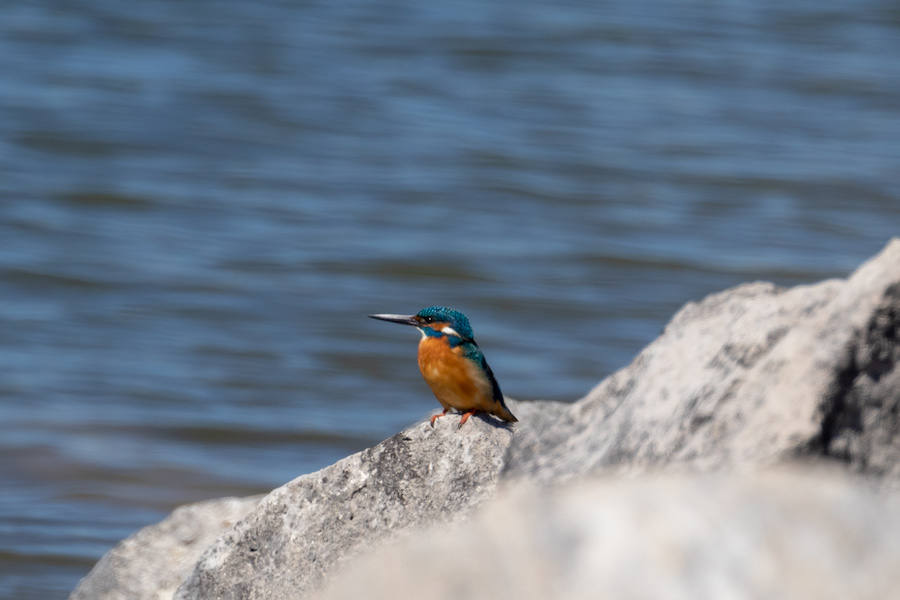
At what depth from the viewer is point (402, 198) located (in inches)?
360

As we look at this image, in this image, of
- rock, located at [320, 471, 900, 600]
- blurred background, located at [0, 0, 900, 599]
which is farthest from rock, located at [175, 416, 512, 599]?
blurred background, located at [0, 0, 900, 599]

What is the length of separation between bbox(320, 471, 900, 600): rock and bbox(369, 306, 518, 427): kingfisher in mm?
1213

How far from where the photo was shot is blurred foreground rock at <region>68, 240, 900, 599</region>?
1249mm

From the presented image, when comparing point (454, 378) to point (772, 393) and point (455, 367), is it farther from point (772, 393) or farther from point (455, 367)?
point (772, 393)

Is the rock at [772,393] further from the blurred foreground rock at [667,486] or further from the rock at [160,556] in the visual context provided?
the rock at [160,556]

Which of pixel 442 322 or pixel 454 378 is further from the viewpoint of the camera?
pixel 442 322

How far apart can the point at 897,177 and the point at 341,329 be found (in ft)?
17.0

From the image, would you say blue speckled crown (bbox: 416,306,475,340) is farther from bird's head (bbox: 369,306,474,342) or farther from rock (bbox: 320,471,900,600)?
rock (bbox: 320,471,900,600)

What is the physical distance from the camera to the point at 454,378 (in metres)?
2.75

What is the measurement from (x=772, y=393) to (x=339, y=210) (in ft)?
24.2

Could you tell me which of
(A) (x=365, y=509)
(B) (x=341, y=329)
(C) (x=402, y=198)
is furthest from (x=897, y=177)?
(A) (x=365, y=509)

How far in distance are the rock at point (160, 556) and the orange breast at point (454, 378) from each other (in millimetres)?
924

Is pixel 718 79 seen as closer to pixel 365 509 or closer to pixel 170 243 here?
pixel 170 243

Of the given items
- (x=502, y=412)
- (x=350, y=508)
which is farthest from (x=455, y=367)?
(x=350, y=508)
